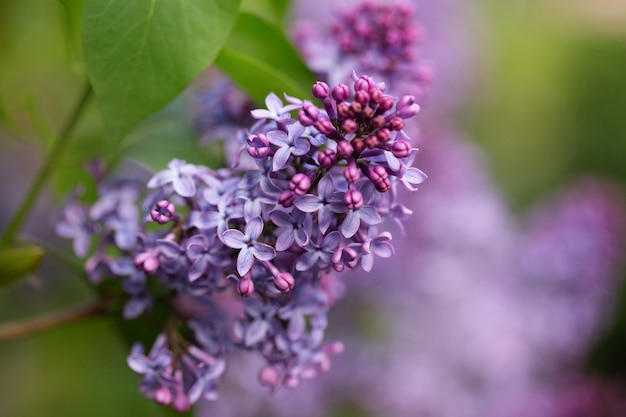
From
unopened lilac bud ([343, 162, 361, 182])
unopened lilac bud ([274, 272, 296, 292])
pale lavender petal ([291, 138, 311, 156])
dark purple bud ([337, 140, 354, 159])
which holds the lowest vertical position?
unopened lilac bud ([274, 272, 296, 292])

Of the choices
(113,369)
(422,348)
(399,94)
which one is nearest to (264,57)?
(399,94)

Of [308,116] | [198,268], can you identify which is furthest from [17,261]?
[308,116]

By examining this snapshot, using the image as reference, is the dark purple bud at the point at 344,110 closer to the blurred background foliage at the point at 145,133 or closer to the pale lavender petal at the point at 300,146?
the pale lavender petal at the point at 300,146

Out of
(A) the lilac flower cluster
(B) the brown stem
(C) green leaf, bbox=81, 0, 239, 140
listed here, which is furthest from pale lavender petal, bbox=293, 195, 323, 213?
(B) the brown stem


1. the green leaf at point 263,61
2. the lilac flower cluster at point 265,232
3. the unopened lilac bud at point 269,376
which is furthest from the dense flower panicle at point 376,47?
the unopened lilac bud at point 269,376

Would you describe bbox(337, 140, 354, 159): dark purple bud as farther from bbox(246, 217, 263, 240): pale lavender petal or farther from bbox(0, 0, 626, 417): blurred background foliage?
bbox(0, 0, 626, 417): blurred background foliage

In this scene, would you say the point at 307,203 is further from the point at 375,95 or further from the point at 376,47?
the point at 376,47

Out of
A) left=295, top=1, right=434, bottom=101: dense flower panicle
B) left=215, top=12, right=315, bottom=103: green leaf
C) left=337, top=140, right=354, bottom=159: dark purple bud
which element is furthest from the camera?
left=295, top=1, right=434, bottom=101: dense flower panicle
